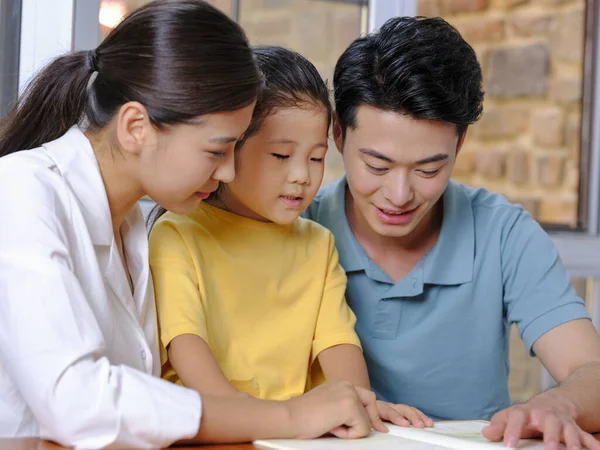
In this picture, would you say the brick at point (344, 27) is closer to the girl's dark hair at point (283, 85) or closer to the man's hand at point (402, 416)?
the girl's dark hair at point (283, 85)

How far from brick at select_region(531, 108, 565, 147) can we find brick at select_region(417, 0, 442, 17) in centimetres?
47

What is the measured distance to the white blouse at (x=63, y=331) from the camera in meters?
0.99

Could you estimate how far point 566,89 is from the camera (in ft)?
8.93

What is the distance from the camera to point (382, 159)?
4.99 ft

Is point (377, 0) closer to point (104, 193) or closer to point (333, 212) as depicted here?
point (333, 212)

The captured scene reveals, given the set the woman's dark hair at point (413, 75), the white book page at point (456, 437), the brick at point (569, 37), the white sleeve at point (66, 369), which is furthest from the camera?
the brick at point (569, 37)

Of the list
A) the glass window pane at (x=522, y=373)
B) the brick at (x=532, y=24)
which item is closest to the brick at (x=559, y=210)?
the glass window pane at (x=522, y=373)

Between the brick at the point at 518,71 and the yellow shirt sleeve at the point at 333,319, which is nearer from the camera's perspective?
the yellow shirt sleeve at the point at 333,319

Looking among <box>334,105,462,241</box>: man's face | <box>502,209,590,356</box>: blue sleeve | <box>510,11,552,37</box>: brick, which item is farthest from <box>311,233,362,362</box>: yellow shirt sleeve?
<box>510,11,552,37</box>: brick

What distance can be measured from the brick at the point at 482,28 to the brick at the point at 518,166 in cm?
38

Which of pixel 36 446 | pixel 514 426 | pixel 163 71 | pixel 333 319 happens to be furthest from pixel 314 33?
pixel 36 446

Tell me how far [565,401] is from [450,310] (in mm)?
416

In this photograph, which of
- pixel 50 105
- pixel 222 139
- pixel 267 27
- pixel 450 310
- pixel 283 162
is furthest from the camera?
pixel 267 27

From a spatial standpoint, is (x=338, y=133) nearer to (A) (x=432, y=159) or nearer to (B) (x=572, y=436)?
(A) (x=432, y=159)
